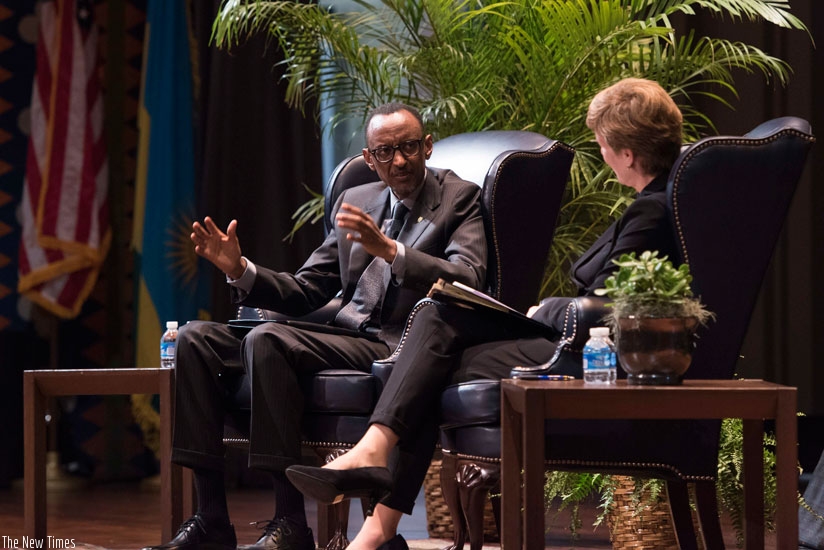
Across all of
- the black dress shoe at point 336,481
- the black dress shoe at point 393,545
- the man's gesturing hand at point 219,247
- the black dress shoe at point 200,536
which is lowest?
the black dress shoe at point 200,536

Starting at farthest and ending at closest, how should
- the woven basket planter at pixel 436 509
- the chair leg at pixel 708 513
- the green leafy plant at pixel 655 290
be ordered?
1. the woven basket planter at pixel 436 509
2. the chair leg at pixel 708 513
3. the green leafy plant at pixel 655 290

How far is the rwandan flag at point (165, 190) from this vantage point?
4.75 meters

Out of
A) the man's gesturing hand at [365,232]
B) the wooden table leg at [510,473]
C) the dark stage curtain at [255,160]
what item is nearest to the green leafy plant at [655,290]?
the wooden table leg at [510,473]

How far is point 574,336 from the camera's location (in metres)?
2.26

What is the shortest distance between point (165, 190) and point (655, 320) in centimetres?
316

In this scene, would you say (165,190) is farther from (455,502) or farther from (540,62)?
(455,502)

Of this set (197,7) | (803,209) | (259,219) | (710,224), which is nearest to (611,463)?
(710,224)

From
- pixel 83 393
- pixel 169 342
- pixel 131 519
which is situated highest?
pixel 169 342

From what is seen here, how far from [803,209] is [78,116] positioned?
299 cm

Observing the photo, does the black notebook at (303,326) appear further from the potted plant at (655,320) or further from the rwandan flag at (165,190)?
the rwandan flag at (165,190)

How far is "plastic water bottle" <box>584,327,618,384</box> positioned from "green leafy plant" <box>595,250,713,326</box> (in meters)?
0.10

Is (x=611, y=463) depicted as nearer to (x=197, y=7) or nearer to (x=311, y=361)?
(x=311, y=361)

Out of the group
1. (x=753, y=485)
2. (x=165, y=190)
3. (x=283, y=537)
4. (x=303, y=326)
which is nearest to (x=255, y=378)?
(x=303, y=326)

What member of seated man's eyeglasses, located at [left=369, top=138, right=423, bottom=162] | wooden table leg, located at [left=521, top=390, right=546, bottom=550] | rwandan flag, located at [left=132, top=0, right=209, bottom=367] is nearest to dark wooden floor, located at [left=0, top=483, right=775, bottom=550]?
rwandan flag, located at [left=132, top=0, right=209, bottom=367]
